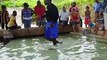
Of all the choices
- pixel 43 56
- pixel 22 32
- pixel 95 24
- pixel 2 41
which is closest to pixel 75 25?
pixel 95 24

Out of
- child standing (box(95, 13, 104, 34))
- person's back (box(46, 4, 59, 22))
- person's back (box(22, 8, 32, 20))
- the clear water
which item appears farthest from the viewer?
person's back (box(22, 8, 32, 20))

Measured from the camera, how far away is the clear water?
35.9 feet

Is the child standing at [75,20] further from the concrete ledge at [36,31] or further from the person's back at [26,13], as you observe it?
the person's back at [26,13]

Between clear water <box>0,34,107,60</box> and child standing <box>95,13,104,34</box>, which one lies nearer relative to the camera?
clear water <box>0,34,107,60</box>

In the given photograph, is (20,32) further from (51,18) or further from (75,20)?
(51,18)

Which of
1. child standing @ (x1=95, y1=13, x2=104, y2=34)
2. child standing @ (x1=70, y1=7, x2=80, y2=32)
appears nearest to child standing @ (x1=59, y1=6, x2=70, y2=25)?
child standing @ (x1=70, y1=7, x2=80, y2=32)

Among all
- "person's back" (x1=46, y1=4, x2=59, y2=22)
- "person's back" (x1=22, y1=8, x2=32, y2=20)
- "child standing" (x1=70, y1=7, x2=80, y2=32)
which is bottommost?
"child standing" (x1=70, y1=7, x2=80, y2=32)

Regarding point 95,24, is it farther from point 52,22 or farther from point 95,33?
point 52,22

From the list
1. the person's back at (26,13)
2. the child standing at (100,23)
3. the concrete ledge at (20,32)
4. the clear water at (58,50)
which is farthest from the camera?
the person's back at (26,13)

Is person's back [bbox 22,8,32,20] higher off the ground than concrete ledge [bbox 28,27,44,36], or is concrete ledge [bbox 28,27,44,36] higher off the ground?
person's back [bbox 22,8,32,20]

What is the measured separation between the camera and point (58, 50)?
39.6ft

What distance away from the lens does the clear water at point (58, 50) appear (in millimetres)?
10938

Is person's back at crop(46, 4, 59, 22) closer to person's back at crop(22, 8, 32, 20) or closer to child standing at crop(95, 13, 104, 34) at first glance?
child standing at crop(95, 13, 104, 34)

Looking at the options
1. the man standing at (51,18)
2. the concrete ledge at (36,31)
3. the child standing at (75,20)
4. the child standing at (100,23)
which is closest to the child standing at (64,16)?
the child standing at (75,20)
